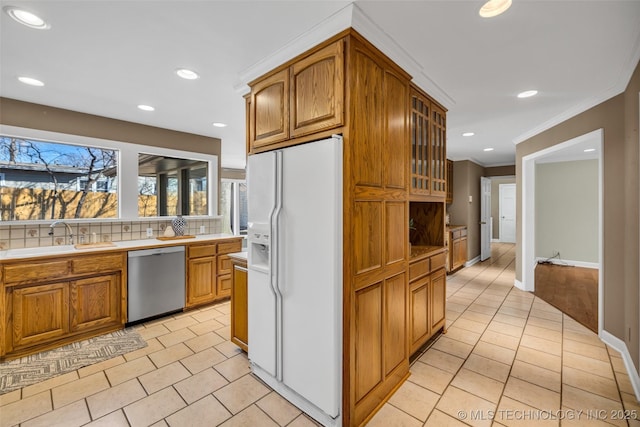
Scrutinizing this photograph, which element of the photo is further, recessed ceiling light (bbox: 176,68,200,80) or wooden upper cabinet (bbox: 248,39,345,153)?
recessed ceiling light (bbox: 176,68,200,80)

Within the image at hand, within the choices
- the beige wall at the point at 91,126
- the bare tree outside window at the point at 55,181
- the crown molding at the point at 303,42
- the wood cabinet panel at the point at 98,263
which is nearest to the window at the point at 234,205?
the beige wall at the point at 91,126

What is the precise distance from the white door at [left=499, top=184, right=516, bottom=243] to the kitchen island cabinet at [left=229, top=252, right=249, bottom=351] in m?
10.1

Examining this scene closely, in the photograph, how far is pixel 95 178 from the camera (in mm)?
3520

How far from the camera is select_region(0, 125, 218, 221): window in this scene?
303cm

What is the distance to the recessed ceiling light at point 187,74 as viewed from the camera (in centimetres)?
234

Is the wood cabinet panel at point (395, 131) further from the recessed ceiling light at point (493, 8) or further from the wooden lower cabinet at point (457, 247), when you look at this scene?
the wooden lower cabinet at point (457, 247)

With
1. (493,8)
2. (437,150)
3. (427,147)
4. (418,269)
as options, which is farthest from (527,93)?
(418,269)

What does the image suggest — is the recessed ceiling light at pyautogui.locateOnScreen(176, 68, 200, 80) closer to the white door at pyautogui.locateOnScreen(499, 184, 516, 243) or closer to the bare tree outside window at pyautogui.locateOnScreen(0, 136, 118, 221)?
the bare tree outside window at pyautogui.locateOnScreen(0, 136, 118, 221)

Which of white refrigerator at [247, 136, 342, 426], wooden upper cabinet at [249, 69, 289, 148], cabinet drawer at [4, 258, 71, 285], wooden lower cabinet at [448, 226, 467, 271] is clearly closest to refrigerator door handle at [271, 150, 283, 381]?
white refrigerator at [247, 136, 342, 426]

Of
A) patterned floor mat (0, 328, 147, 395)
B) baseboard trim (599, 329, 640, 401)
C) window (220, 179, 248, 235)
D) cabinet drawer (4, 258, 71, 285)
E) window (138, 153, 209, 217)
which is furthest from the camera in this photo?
window (220, 179, 248, 235)

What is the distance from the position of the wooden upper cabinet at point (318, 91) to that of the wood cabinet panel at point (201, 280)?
2.58 meters

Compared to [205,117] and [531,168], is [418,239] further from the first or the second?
[205,117]

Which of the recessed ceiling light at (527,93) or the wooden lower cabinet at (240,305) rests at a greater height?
the recessed ceiling light at (527,93)

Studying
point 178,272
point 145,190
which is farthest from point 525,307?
point 145,190
